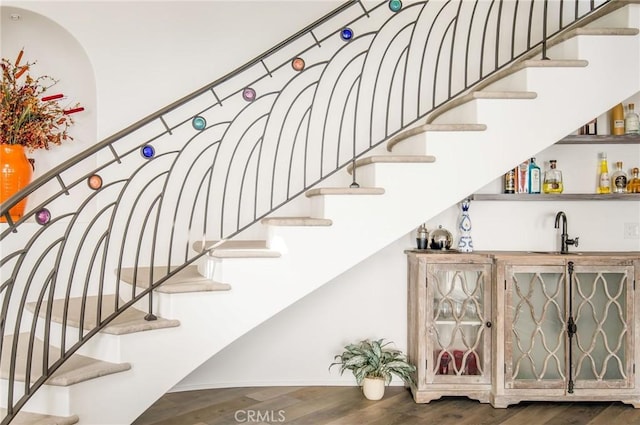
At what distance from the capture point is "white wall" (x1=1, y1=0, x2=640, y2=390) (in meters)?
3.84

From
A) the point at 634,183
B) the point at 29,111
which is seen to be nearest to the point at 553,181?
the point at 634,183

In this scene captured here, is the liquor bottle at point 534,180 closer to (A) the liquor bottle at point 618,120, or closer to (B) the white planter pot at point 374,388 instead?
(A) the liquor bottle at point 618,120

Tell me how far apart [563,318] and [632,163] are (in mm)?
1487

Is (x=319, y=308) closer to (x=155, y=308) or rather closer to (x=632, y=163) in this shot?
(x=155, y=308)

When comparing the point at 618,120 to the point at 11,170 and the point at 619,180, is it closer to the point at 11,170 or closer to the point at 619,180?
the point at 619,180

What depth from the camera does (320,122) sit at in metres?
4.01

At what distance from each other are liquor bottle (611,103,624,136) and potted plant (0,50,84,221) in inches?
167

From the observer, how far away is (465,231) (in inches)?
149

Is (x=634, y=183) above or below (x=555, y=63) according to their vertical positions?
below

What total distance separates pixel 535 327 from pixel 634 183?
149 cm

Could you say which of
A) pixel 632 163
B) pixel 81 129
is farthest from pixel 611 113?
pixel 81 129

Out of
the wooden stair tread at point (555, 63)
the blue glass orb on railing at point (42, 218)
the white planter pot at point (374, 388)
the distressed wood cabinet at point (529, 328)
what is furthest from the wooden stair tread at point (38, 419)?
the wooden stair tread at point (555, 63)

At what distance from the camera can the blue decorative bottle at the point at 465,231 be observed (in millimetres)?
3740

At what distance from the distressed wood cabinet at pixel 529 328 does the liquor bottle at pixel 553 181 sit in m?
0.61
